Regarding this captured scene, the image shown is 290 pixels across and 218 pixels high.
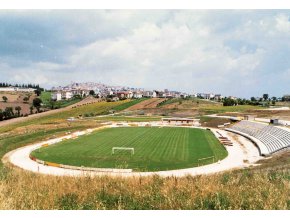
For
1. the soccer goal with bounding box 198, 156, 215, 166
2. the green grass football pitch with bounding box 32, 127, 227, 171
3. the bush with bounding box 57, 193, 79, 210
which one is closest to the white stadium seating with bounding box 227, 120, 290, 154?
the green grass football pitch with bounding box 32, 127, 227, 171

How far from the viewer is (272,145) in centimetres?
3534

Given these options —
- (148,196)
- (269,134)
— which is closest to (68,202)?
(148,196)

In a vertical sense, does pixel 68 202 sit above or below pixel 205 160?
above

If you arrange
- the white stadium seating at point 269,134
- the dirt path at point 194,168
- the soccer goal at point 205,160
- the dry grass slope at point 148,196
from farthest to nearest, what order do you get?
the white stadium seating at point 269,134
the soccer goal at point 205,160
the dirt path at point 194,168
the dry grass slope at point 148,196

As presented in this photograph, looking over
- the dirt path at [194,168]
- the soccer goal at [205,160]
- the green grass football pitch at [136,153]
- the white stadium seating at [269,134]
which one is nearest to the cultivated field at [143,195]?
the dirt path at [194,168]

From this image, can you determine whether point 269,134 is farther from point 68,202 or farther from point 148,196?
point 68,202

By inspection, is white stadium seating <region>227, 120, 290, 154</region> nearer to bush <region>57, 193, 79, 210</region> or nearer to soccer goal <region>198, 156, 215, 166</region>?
soccer goal <region>198, 156, 215, 166</region>

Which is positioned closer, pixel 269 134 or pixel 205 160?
pixel 205 160

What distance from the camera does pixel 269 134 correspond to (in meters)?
42.3

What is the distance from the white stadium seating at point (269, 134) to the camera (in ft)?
111

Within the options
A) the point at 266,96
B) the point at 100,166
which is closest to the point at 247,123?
the point at 100,166

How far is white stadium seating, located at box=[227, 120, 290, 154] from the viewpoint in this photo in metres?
33.7

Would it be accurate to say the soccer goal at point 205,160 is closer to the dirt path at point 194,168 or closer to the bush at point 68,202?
the dirt path at point 194,168

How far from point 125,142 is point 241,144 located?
14.5 metres
